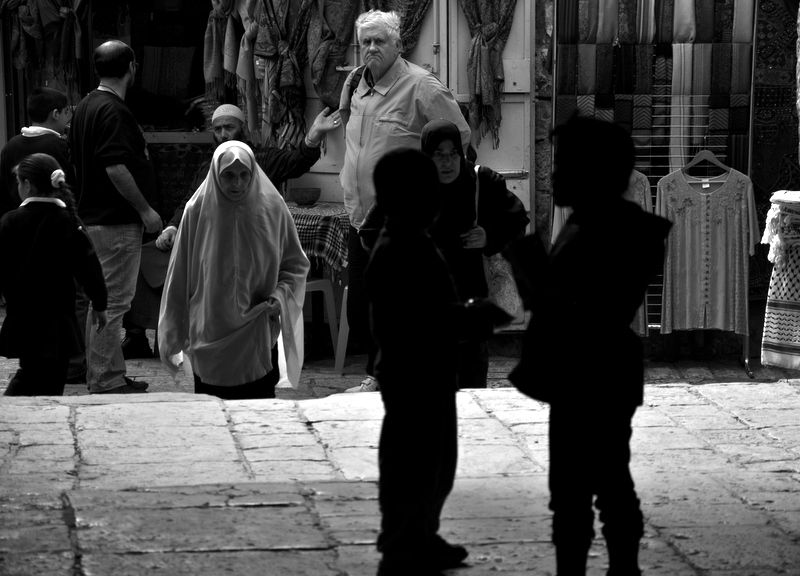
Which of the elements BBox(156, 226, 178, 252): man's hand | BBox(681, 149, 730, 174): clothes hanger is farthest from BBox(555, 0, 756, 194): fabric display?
BBox(156, 226, 178, 252): man's hand

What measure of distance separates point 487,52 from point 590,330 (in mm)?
5090

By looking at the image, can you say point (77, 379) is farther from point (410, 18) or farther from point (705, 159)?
point (705, 159)

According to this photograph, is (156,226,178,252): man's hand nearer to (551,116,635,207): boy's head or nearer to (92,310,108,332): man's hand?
(92,310,108,332): man's hand

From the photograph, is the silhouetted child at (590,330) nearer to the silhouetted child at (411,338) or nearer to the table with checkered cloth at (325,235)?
the silhouetted child at (411,338)

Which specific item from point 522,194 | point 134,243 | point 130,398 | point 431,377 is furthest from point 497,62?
point 431,377

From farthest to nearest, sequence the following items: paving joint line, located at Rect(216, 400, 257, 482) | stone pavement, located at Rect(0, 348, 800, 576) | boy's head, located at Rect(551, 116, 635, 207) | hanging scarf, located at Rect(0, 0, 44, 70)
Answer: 1. hanging scarf, located at Rect(0, 0, 44, 70)
2. paving joint line, located at Rect(216, 400, 257, 482)
3. stone pavement, located at Rect(0, 348, 800, 576)
4. boy's head, located at Rect(551, 116, 635, 207)

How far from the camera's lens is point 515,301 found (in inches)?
327

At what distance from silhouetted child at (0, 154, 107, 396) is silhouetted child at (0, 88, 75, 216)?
1256 mm

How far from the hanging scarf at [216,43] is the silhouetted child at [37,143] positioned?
1.58 metres

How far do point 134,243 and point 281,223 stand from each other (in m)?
1.63

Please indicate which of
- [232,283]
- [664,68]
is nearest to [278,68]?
[664,68]

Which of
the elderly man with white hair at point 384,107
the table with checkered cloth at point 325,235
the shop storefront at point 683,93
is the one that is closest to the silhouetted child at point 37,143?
the table with checkered cloth at point 325,235

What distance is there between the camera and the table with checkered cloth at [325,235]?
8.21 metres

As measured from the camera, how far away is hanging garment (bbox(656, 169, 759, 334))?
8031 mm
